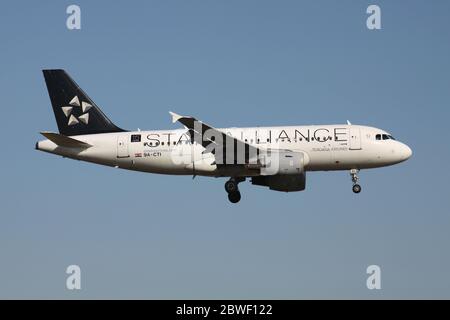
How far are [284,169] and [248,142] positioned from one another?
11.6 ft

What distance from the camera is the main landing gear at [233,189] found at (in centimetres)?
6166

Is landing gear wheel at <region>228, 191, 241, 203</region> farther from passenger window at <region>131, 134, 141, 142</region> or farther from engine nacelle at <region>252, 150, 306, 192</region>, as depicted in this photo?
passenger window at <region>131, 134, 141, 142</region>

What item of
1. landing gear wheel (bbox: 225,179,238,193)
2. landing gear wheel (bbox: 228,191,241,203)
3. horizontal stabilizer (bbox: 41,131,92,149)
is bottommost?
landing gear wheel (bbox: 228,191,241,203)

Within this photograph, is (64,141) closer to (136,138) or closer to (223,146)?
(136,138)

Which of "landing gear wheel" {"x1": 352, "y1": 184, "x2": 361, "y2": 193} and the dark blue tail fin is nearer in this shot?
"landing gear wheel" {"x1": 352, "y1": 184, "x2": 361, "y2": 193}

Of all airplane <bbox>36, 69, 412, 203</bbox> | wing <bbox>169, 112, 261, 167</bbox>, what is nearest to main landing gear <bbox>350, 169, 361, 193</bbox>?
airplane <bbox>36, 69, 412, 203</bbox>

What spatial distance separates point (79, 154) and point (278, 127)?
13.8 metres

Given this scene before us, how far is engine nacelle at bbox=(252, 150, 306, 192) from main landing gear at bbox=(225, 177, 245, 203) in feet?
6.14

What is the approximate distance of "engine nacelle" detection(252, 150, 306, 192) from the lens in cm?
5872

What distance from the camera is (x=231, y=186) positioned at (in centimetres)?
6162

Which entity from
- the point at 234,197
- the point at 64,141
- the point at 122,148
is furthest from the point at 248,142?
the point at 64,141

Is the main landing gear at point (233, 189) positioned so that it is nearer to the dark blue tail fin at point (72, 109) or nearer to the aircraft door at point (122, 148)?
the aircraft door at point (122, 148)

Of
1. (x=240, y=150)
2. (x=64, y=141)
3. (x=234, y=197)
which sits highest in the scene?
(x=64, y=141)

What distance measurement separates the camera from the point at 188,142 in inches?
2434
